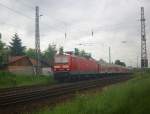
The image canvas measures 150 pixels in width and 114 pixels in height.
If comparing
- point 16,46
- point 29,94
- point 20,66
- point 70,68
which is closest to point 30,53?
point 16,46

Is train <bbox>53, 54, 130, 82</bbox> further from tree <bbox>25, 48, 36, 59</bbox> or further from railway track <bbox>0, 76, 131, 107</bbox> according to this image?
tree <bbox>25, 48, 36, 59</bbox>

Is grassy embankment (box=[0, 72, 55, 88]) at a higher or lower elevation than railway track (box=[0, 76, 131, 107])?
higher

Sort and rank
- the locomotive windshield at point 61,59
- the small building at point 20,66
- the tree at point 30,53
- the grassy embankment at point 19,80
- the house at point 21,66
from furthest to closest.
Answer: the tree at point 30,53, the house at point 21,66, the small building at point 20,66, the locomotive windshield at point 61,59, the grassy embankment at point 19,80

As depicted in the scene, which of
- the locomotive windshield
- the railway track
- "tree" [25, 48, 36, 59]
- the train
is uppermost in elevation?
"tree" [25, 48, 36, 59]

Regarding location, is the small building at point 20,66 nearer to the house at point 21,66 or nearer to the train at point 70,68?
the house at point 21,66

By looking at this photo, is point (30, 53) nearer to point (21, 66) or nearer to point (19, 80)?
point (21, 66)

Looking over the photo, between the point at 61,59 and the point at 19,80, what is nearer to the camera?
the point at 19,80

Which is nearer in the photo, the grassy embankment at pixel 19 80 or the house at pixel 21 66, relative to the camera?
the grassy embankment at pixel 19 80

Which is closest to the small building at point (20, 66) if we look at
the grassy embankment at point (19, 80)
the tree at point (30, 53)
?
the grassy embankment at point (19, 80)

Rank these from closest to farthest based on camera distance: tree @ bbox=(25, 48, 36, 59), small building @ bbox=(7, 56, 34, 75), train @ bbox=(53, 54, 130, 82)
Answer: train @ bbox=(53, 54, 130, 82)
small building @ bbox=(7, 56, 34, 75)
tree @ bbox=(25, 48, 36, 59)

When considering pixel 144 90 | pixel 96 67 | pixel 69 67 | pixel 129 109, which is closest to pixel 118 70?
pixel 96 67

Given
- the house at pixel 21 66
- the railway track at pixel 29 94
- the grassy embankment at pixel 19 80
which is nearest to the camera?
the railway track at pixel 29 94

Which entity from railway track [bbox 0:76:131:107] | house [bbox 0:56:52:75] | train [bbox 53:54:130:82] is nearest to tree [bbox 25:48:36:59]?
house [bbox 0:56:52:75]

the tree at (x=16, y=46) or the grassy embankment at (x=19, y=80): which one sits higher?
the tree at (x=16, y=46)
